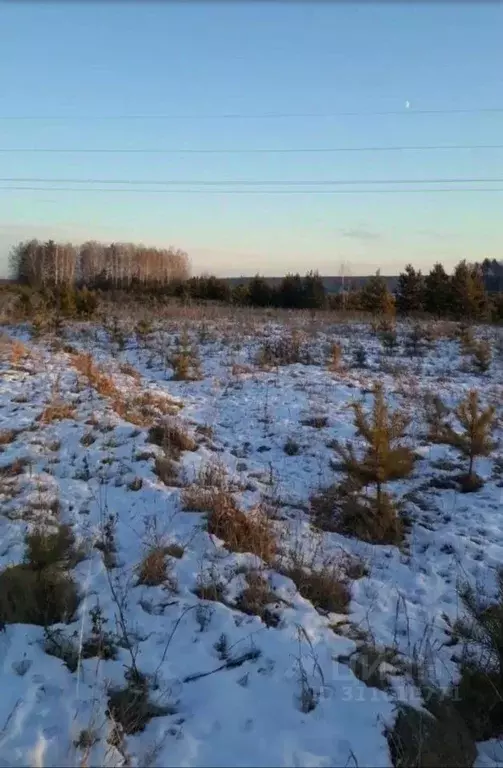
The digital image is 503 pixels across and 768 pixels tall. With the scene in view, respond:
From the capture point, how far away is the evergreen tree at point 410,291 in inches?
1004

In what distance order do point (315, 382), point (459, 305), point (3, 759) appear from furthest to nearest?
point (459, 305), point (315, 382), point (3, 759)

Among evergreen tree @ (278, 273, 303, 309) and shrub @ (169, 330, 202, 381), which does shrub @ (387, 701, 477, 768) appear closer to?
shrub @ (169, 330, 202, 381)

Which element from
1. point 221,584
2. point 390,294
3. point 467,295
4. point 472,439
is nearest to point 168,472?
point 221,584

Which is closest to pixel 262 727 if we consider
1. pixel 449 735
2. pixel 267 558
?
pixel 449 735

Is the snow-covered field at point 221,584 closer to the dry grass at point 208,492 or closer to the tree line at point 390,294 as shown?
the dry grass at point 208,492

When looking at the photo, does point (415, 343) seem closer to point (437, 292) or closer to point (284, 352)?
point (284, 352)

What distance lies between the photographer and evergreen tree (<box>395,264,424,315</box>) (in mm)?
25500

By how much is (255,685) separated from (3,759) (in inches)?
44.6

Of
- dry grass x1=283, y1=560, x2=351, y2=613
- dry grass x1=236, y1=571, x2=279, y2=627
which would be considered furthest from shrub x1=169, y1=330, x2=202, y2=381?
dry grass x1=236, y1=571, x2=279, y2=627

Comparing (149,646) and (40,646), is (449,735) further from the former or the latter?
(40,646)

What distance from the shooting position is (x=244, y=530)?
176 inches

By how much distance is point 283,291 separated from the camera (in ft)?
101

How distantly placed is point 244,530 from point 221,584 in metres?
0.68

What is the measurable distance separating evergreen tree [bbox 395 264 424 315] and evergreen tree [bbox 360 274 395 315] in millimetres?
2177
